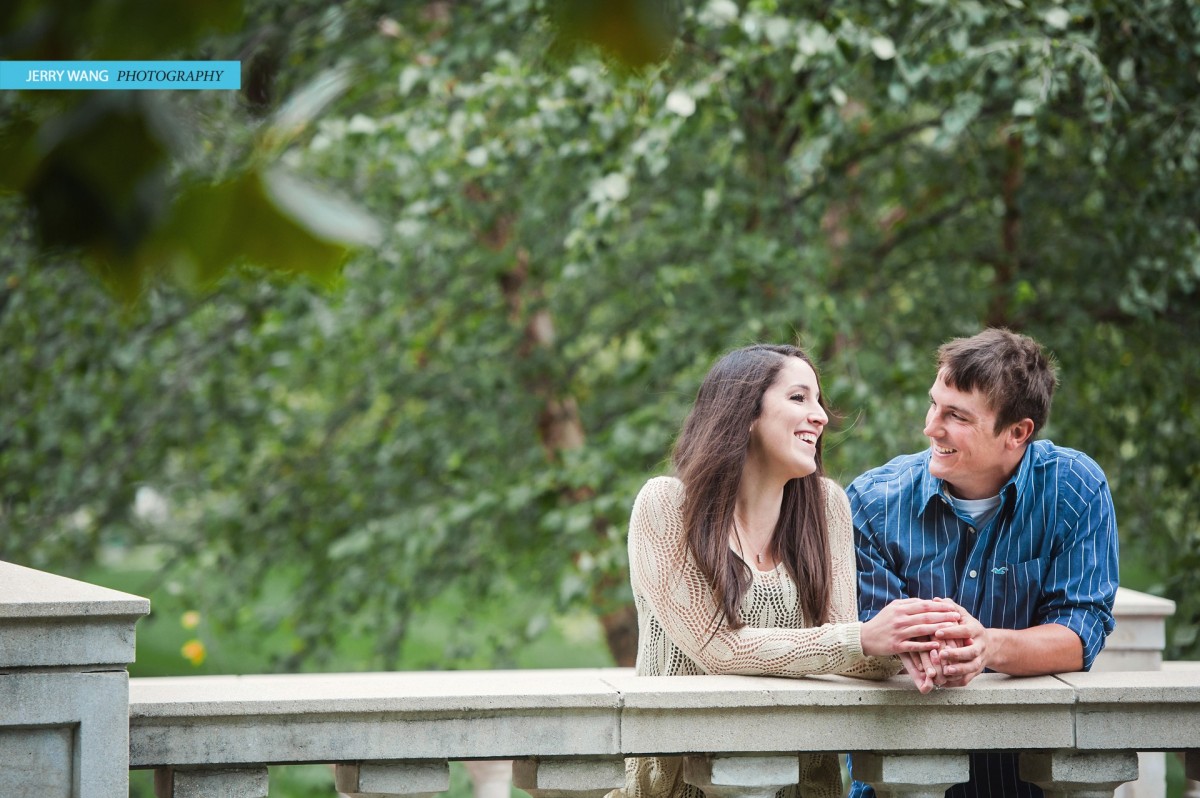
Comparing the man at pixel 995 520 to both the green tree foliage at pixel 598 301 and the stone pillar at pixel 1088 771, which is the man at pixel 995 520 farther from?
the green tree foliage at pixel 598 301

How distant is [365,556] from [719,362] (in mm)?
3244

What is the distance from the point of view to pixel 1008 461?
249 cm

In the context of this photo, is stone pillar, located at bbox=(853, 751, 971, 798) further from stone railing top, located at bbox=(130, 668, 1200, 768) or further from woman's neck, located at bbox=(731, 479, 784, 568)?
woman's neck, located at bbox=(731, 479, 784, 568)

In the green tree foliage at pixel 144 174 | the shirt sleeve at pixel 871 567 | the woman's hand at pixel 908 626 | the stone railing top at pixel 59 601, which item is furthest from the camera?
the shirt sleeve at pixel 871 567

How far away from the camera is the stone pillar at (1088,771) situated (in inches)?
84.1

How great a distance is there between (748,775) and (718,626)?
28cm

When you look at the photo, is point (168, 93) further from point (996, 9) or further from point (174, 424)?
point (174, 424)

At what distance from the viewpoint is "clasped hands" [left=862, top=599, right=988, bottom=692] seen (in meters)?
2.05

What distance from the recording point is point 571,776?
202cm

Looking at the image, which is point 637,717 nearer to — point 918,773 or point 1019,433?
point 918,773

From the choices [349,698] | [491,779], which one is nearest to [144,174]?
[349,698]

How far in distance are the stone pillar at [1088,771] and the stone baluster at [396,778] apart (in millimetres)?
994

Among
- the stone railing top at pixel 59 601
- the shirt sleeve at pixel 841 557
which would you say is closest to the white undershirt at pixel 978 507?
the shirt sleeve at pixel 841 557

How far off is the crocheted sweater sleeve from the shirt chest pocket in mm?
270
